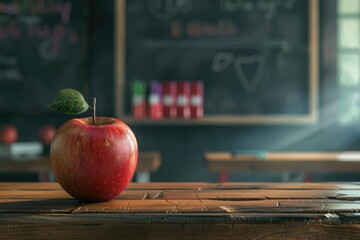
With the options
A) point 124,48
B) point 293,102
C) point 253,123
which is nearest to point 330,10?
point 293,102

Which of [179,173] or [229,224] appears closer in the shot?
[229,224]

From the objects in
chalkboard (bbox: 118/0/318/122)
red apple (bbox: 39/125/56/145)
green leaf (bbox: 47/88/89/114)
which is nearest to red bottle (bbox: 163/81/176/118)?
chalkboard (bbox: 118/0/318/122)

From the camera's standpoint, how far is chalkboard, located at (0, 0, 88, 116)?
4.00 meters

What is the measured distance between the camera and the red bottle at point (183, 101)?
393cm

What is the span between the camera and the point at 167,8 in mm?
3994

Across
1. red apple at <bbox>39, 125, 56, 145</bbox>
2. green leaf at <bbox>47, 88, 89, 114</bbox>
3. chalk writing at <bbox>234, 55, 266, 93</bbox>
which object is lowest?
red apple at <bbox>39, 125, 56, 145</bbox>

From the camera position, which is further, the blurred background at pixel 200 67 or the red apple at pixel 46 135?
the blurred background at pixel 200 67

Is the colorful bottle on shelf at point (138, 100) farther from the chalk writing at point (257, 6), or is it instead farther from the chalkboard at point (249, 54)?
the chalk writing at point (257, 6)

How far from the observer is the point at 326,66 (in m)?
3.99

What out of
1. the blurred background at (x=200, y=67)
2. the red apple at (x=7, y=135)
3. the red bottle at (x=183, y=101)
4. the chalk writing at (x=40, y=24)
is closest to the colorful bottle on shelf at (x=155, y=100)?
the blurred background at (x=200, y=67)

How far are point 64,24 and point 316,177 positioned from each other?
6.62ft

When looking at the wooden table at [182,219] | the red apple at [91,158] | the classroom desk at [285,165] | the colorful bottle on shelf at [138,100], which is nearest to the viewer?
the wooden table at [182,219]

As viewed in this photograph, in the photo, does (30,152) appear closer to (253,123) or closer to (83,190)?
(253,123)

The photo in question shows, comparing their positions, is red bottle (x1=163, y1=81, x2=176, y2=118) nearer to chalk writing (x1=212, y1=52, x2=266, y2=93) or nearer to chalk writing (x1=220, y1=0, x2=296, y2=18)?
chalk writing (x1=212, y1=52, x2=266, y2=93)
